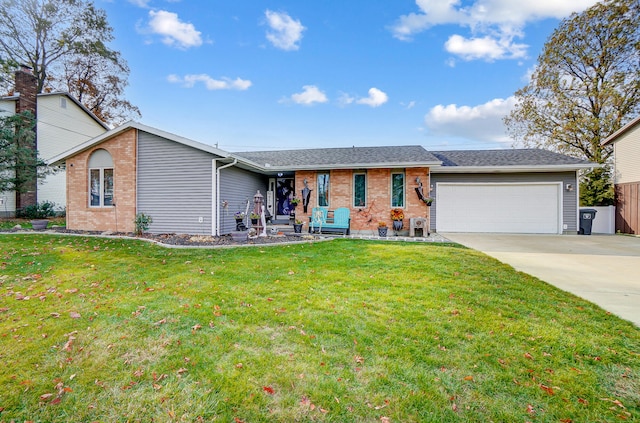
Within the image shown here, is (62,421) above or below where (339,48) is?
below

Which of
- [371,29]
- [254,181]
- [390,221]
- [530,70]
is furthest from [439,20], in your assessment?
[530,70]

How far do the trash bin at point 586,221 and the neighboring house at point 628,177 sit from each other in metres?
2.00

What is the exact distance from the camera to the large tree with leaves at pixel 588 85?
16500mm

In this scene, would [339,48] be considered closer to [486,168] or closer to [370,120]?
[370,120]

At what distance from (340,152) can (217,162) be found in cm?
618

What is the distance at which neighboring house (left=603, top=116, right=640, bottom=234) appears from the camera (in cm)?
1277

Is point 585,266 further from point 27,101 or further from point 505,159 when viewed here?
point 27,101

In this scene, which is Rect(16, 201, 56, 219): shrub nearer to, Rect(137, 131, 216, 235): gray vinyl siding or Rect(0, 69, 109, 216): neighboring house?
Rect(0, 69, 109, 216): neighboring house

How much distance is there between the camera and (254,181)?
12.9 metres

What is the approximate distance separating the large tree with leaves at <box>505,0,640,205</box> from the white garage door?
449 centimetres

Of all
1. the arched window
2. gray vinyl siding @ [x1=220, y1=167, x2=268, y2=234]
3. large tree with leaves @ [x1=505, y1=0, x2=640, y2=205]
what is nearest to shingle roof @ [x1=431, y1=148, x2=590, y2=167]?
large tree with leaves @ [x1=505, y1=0, x2=640, y2=205]

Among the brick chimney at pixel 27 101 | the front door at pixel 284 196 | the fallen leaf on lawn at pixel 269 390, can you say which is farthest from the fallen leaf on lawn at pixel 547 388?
the brick chimney at pixel 27 101

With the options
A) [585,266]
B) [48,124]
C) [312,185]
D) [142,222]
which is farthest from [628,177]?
[48,124]

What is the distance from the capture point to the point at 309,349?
285 cm
